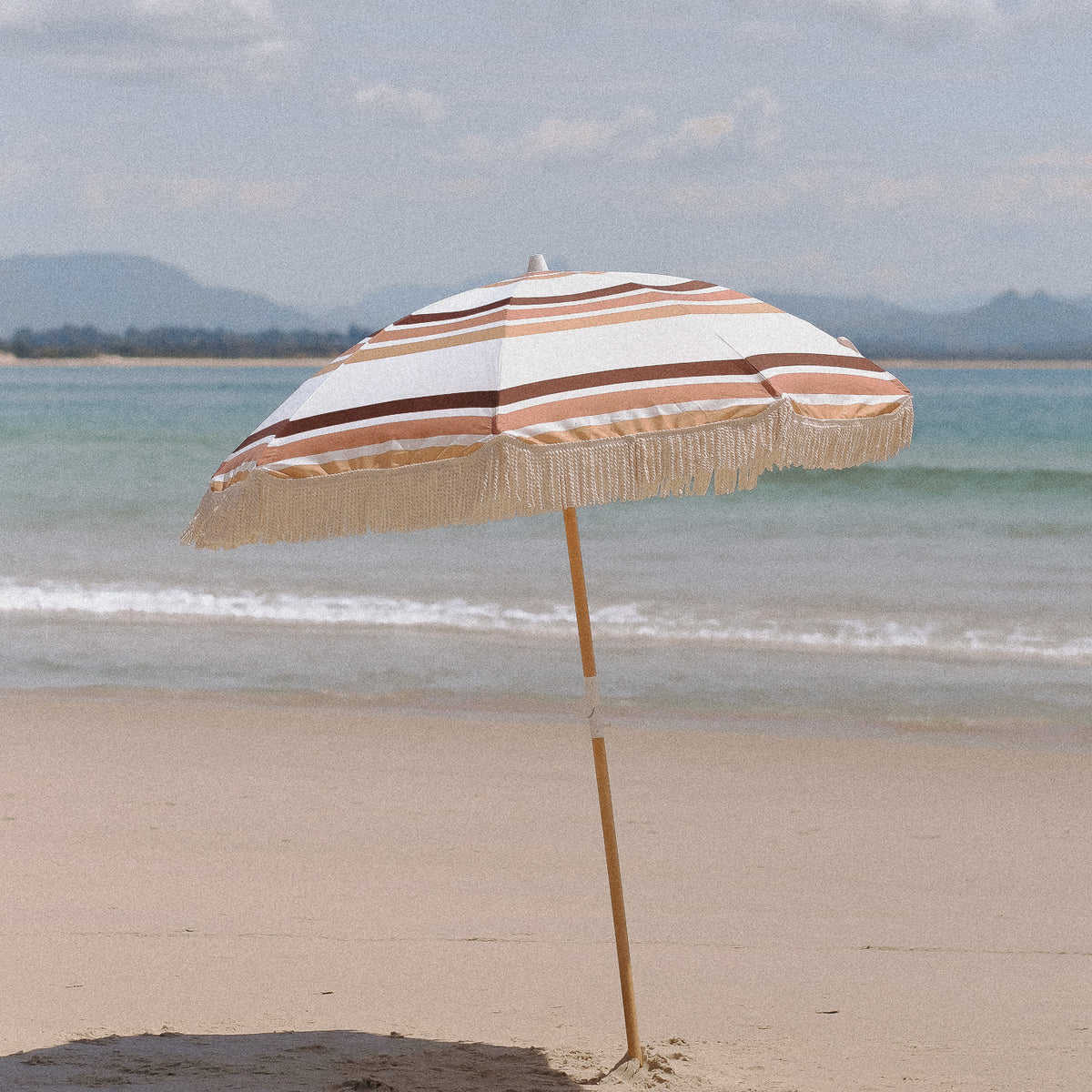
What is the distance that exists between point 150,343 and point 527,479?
126282mm

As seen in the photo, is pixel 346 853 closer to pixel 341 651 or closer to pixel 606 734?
pixel 606 734

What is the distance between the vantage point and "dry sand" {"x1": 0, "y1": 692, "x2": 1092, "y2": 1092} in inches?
147

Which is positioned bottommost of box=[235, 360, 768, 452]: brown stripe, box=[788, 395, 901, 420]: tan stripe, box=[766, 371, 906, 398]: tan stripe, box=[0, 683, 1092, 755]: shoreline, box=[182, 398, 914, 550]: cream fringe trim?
box=[0, 683, 1092, 755]: shoreline

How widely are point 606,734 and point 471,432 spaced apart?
5.33 metres

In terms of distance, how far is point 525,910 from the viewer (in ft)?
16.4

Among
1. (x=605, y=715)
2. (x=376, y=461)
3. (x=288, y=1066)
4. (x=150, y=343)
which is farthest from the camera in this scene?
(x=150, y=343)

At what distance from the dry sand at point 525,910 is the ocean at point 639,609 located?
1.34 meters

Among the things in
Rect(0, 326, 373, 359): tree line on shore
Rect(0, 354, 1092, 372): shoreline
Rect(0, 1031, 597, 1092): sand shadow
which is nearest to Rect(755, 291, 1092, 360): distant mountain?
Rect(0, 354, 1092, 372): shoreline

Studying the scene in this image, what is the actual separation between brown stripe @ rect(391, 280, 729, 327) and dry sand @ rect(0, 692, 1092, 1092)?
2.05 metres

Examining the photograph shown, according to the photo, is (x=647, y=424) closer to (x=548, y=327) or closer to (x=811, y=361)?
(x=548, y=327)

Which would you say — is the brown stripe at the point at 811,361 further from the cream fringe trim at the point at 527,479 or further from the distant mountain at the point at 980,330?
the distant mountain at the point at 980,330

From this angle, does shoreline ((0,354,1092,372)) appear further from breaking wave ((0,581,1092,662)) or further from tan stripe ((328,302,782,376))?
tan stripe ((328,302,782,376))

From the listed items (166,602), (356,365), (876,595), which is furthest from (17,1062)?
(876,595)

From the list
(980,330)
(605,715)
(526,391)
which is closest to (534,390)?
(526,391)
